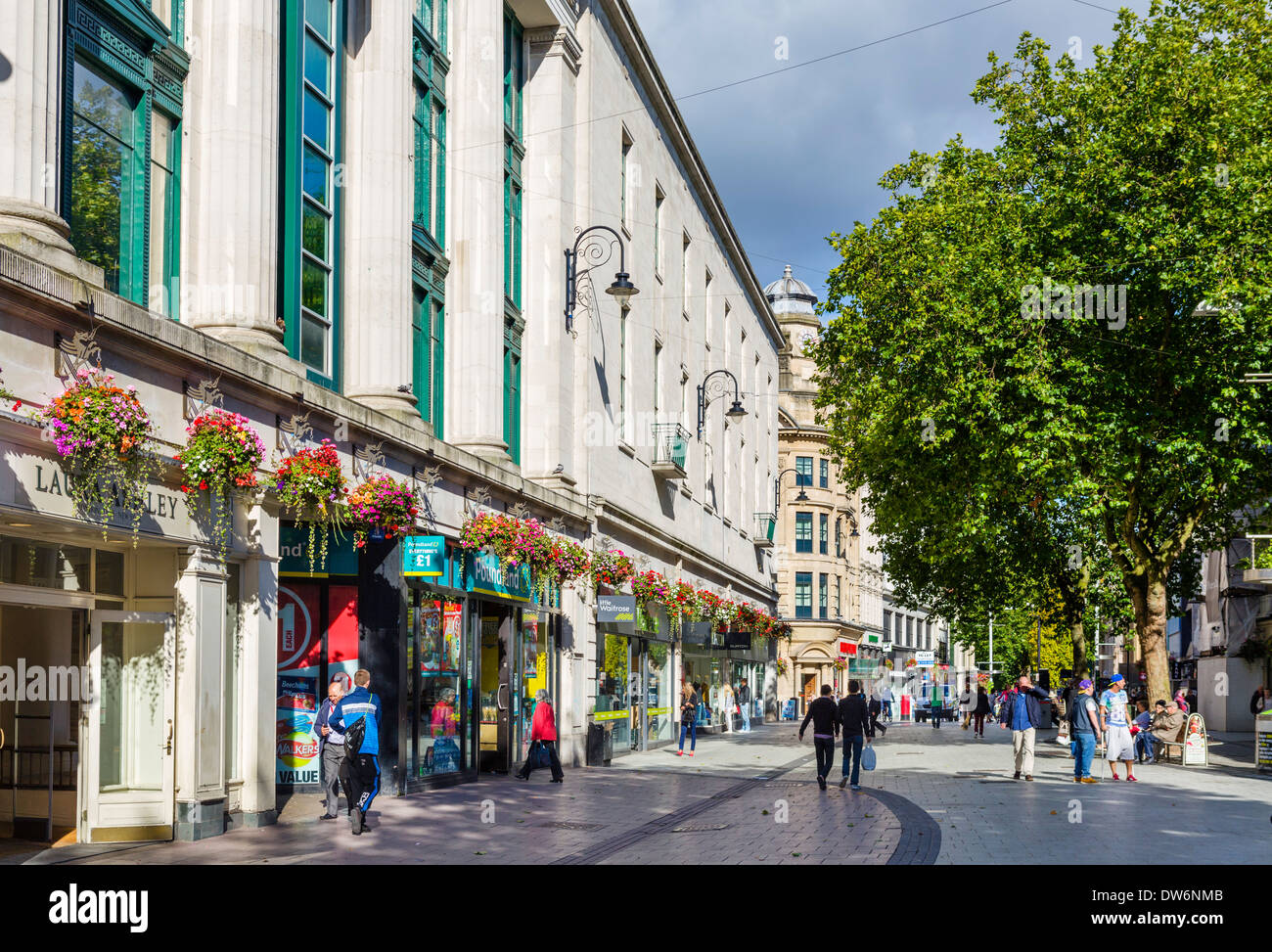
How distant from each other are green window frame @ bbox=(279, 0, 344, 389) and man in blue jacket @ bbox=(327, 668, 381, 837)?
14.9 feet

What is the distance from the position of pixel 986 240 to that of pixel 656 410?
10951mm

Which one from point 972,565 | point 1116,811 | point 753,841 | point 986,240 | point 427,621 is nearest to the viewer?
point 753,841

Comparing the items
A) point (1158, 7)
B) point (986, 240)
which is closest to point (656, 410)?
point (986, 240)

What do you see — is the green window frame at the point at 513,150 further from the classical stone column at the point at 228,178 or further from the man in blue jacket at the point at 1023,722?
the man in blue jacket at the point at 1023,722

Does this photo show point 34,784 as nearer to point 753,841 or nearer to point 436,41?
point 753,841

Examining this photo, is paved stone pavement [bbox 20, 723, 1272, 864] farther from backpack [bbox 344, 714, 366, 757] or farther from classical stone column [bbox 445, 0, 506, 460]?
classical stone column [bbox 445, 0, 506, 460]

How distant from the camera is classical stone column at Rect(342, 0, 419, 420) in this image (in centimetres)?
1942

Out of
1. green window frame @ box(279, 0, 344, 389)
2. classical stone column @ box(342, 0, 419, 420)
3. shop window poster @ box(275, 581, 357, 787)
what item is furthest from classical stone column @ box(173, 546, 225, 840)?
classical stone column @ box(342, 0, 419, 420)

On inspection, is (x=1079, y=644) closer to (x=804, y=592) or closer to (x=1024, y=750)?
(x=1024, y=750)

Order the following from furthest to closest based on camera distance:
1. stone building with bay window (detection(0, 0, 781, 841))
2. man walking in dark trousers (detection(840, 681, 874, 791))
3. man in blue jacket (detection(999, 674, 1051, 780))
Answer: man in blue jacket (detection(999, 674, 1051, 780)), man walking in dark trousers (detection(840, 681, 874, 791)), stone building with bay window (detection(0, 0, 781, 841))

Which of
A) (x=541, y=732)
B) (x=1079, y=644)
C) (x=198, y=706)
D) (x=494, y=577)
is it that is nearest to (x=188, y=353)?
(x=198, y=706)
